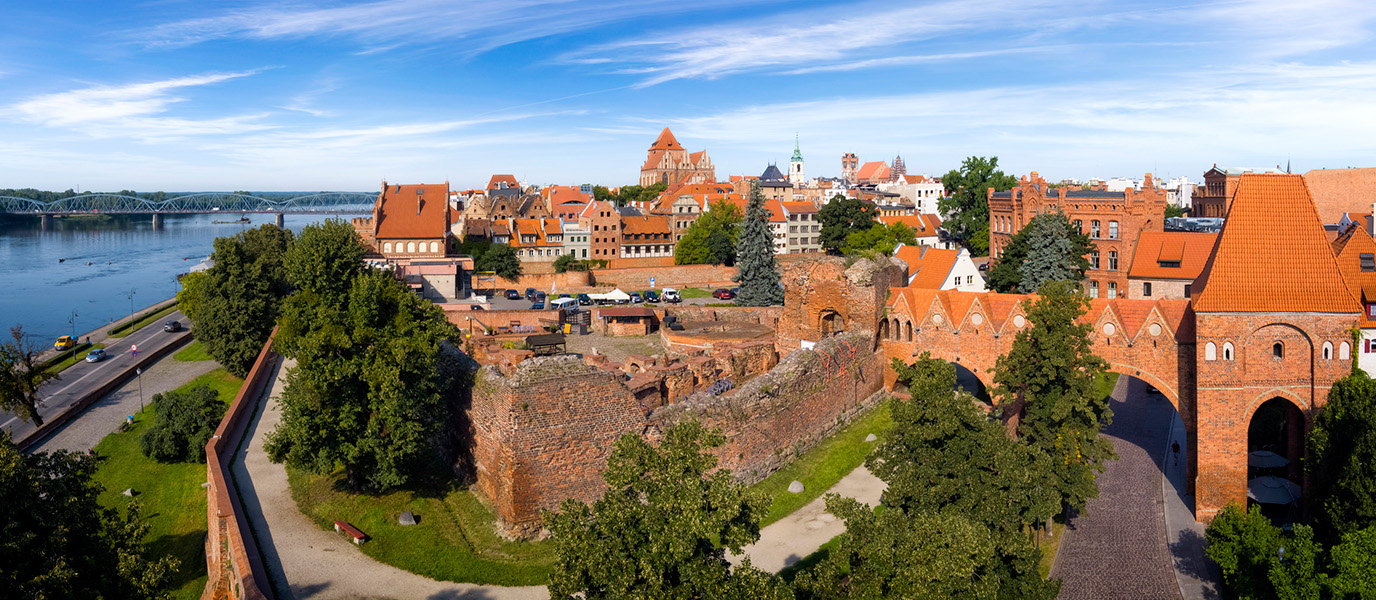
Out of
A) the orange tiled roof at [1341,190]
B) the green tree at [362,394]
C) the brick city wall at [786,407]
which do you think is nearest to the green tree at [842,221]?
the orange tiled roof at [1341,190]

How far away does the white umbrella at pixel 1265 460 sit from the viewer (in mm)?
24484

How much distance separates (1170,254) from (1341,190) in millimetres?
15275

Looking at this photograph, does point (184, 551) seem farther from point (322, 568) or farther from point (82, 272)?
point (82, 272)

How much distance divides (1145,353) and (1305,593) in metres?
10.5

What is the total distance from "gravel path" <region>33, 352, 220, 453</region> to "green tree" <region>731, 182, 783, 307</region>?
28.3m

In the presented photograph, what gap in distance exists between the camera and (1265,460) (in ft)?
81.1

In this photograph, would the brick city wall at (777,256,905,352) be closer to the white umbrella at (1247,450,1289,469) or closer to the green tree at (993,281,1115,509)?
the green tree at (993,281,1115,509)

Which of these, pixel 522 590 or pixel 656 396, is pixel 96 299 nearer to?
pixel 656 396

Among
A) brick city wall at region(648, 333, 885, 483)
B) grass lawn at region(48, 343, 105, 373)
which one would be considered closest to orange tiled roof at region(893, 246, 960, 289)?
brick city wall at region(648, 333, 885, 483)

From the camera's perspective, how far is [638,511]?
37.4 feet

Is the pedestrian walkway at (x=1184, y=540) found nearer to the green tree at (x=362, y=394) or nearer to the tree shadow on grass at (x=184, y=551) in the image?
the green tree at (x=362, y=394)

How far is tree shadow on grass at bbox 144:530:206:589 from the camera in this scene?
71.9 feet

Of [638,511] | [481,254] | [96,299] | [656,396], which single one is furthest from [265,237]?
[638,511]

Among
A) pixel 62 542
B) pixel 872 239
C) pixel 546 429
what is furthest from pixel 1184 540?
pixel 872 239
